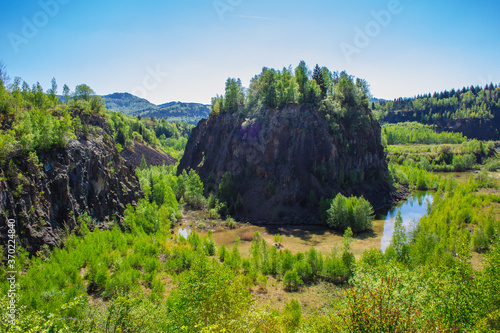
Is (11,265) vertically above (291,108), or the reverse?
(291,108)

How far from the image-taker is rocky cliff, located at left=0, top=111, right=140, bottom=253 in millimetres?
25969

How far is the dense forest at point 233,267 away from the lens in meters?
12.2

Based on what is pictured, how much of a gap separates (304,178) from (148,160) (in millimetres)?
73044

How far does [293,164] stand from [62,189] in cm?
4160

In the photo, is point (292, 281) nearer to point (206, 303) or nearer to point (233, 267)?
point (233, 267)

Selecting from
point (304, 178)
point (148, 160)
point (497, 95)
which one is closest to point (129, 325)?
point (304, 178)

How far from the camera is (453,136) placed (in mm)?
153625

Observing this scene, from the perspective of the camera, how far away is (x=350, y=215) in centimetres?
4812

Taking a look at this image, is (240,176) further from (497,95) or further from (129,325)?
(497,95)

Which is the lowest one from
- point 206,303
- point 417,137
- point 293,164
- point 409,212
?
point 409,212

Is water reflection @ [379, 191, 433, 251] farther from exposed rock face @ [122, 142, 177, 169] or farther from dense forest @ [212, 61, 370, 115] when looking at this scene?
exposed rock face @ [122, 142, 177, 169]

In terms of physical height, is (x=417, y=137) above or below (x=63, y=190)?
above

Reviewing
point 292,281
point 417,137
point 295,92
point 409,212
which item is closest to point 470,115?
point 417,137

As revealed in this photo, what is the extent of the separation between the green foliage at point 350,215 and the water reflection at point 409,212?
3.94m
